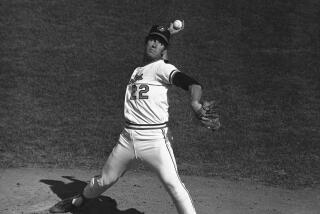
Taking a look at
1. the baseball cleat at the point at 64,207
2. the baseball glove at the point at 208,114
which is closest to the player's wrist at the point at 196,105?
the baseball glove at the point at 208,114

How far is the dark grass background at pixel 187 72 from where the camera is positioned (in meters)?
9.40

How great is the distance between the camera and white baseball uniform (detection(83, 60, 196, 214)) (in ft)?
18.7

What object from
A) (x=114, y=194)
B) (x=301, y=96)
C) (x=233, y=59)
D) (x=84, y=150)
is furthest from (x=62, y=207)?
(x=233, y=59)

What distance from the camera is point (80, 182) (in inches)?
307

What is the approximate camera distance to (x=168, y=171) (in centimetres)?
571

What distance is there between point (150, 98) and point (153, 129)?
0.29 meters

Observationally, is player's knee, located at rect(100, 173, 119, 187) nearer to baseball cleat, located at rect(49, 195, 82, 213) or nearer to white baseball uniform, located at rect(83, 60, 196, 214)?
white baseball uniform, located at rect(83, 60, 196, 214)

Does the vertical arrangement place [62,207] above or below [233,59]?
below

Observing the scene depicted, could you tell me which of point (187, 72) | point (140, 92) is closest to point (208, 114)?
point (140, 92)

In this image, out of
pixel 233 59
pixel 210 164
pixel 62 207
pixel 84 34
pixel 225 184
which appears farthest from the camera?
pixel 84 34

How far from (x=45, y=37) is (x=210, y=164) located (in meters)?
6.45

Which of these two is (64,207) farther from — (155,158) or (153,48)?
(153,48)

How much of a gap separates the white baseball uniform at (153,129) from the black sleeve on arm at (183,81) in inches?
2.9

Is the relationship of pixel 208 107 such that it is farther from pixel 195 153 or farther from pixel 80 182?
pixel 195 153
